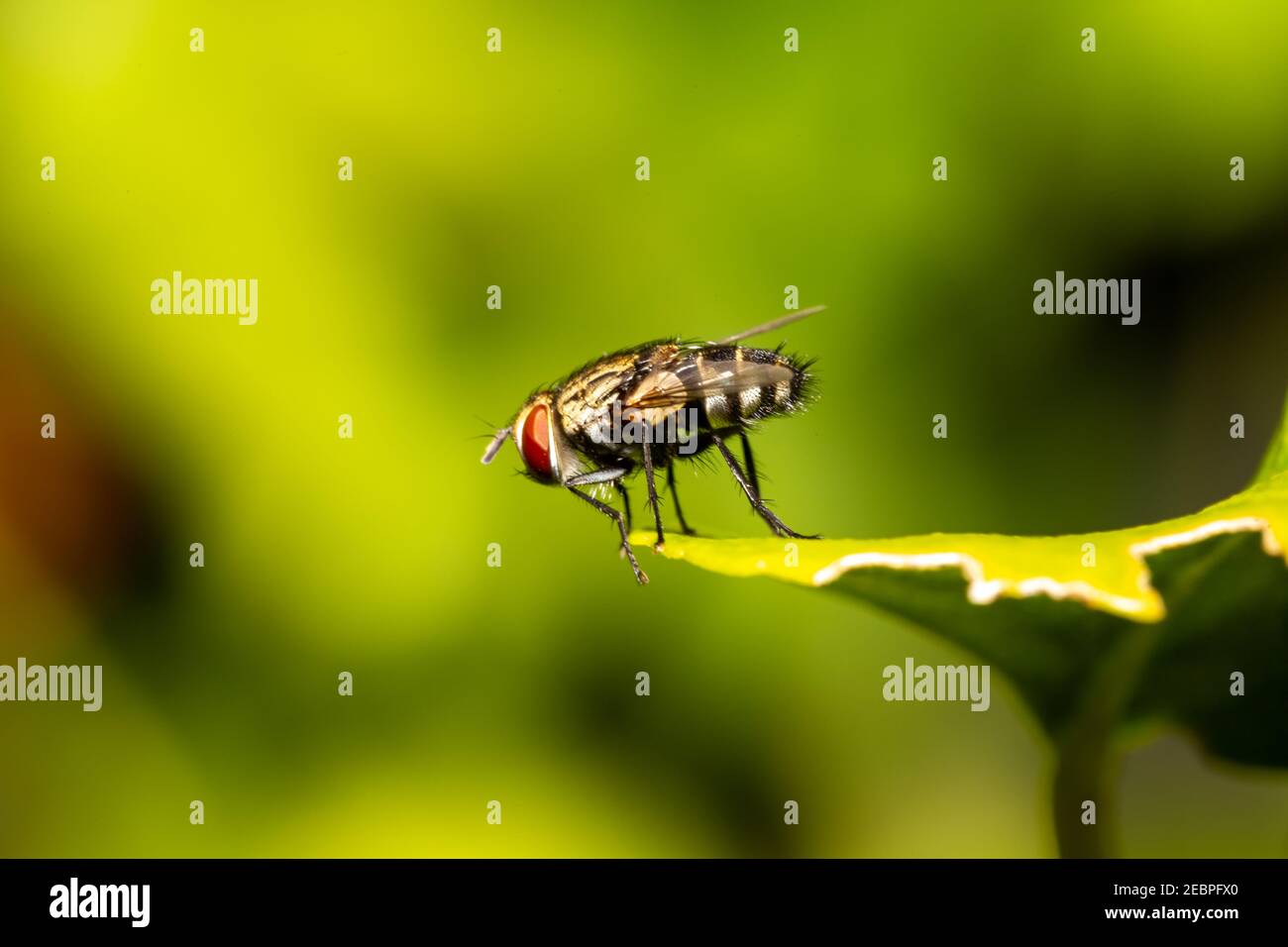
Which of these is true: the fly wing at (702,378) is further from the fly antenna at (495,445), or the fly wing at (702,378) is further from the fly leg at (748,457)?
the fly antenna at (495,445)

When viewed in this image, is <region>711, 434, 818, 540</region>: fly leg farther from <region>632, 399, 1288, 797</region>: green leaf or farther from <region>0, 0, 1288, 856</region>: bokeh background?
<region>632, 399, 1288, 797</region>: green leaf

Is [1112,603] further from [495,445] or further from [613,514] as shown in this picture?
[495,445]

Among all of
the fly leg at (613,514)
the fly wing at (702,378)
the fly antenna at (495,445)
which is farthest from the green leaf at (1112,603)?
the fly antenna at (495,445)

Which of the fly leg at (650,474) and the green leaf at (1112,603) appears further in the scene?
the fly leg at (650,474)

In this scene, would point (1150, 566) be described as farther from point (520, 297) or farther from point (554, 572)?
point (520, 297)

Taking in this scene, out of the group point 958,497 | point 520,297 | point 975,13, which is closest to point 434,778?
point 520,297
